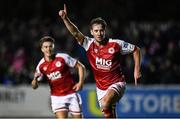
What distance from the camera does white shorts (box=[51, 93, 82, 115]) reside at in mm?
10055

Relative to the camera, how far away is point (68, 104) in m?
10.1

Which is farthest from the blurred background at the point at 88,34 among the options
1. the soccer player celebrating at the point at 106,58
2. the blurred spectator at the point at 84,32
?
the soccer player celebrating at the point at 106,58

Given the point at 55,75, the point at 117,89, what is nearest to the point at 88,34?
the point at 55,75

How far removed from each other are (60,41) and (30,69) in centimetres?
138

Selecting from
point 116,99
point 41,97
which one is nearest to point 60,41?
point 41,97

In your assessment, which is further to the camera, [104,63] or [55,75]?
[55,75]

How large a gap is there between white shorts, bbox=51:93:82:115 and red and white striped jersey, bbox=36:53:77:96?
69 mm

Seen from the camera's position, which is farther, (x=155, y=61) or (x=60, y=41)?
(x=60, y=41)

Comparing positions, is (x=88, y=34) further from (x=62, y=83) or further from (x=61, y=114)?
(x=61, y=114)

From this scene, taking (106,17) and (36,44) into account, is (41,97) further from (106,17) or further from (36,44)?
(106,17)

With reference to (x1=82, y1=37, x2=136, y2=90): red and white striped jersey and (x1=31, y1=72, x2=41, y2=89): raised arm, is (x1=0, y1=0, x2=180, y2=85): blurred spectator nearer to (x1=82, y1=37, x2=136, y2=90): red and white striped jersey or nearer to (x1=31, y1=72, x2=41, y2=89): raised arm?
(x1=31, y1=72, x2=41, y2=89): raised arm

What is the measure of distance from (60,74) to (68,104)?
0.52m

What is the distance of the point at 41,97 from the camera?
1722cm

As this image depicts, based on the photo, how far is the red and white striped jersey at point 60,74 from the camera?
33.1 ft
